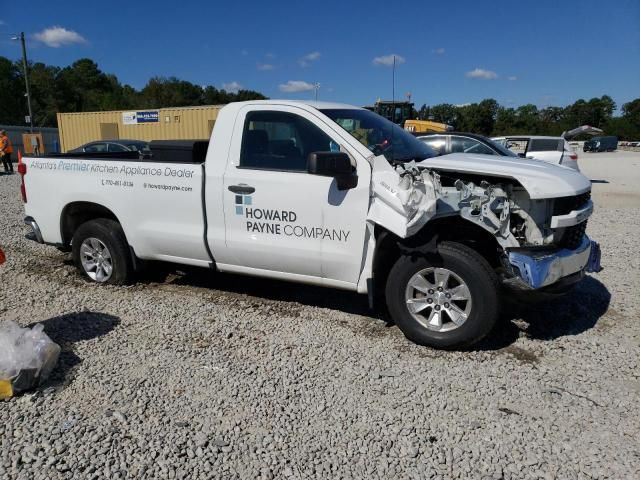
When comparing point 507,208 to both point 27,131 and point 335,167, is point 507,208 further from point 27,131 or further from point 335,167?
point 27,131

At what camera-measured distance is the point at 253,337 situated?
4273mm

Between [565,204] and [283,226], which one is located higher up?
[565,204]

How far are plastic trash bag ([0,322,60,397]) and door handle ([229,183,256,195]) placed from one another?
1847mm

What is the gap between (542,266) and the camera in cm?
361

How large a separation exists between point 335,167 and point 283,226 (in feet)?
2.62

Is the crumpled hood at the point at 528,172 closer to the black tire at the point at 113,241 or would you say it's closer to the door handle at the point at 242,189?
the door handle at the point at 242,189

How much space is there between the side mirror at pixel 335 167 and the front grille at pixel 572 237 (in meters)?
1.67

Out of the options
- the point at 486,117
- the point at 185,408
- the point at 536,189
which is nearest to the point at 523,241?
the point at 536,189

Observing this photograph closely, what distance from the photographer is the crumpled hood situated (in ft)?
11.9

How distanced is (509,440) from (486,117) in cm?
9417

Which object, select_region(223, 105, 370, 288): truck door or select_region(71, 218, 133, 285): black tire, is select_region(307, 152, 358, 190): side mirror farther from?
select_region(71, 218, 133, 285): black tire

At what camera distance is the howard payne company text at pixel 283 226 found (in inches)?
163

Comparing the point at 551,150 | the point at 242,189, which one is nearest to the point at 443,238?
the point at 242,189

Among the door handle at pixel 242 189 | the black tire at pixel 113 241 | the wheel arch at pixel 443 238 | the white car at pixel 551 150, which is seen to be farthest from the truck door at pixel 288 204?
the white car at pixel 551 150
